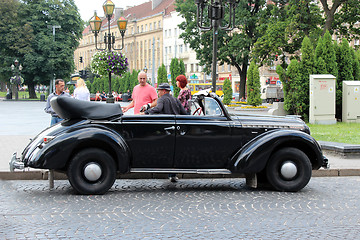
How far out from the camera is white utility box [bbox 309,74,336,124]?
23.9 meters

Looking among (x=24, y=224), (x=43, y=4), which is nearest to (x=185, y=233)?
(x=24, y=224)

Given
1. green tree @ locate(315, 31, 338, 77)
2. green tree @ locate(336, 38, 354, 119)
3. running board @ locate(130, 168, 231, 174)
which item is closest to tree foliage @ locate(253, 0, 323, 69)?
green tree @ locate(336, 38, 354, 119)

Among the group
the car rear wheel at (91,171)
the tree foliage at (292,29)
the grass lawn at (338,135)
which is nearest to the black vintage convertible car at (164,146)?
the car rear wheel at (91,171)

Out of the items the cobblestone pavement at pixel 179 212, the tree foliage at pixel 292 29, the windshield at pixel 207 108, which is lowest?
the cobblestone pavement at pixel 179 212

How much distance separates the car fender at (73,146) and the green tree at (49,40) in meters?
65.5

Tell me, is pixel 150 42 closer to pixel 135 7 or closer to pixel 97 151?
pixel 135 7

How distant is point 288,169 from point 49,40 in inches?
2686

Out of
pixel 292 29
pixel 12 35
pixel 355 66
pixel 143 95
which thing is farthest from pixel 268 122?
pixel 12 35

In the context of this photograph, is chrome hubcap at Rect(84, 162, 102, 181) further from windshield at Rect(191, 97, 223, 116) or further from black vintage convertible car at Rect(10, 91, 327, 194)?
windshield at Rect(191, 97, 223, 116)

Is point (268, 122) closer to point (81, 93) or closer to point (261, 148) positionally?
point (261, 148)

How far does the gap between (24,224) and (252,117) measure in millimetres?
4267

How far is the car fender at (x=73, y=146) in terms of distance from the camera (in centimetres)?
885

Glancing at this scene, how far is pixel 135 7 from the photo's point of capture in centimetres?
13762

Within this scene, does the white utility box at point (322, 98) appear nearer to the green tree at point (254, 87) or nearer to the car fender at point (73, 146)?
the car fender at point (73, 146)
